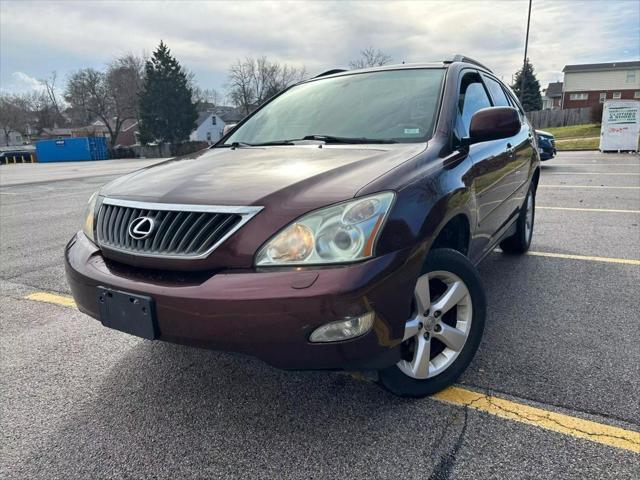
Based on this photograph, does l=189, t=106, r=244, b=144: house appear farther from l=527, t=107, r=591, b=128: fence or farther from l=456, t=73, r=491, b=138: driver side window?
l=456, t=73, r=491, b=138: driver side window

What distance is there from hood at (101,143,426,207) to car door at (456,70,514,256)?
0.56 metres

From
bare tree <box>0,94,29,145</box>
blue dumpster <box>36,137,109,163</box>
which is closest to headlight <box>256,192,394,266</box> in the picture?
blue dumpster <box>36,137,109,163</box>

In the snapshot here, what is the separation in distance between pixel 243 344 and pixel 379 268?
597 mm

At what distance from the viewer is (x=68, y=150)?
46281mm

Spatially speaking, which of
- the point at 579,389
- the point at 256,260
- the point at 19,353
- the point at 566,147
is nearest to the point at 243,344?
the point at 256,260

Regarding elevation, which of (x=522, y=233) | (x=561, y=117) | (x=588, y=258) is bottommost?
(x=588, y=258)

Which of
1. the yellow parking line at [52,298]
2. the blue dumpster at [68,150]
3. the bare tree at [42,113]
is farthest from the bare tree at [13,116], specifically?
the yellow parking line at [52,298]

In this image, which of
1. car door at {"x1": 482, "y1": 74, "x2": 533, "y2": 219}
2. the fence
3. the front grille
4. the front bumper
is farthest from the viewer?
the fence

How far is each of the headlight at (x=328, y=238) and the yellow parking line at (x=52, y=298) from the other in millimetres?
2743

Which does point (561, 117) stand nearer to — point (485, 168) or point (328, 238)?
point (485, 168)

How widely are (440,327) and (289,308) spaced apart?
879 millimetres

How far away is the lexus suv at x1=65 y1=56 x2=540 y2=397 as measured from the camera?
1758mm

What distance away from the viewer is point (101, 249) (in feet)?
7.39

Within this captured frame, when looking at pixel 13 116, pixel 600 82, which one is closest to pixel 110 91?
pixel 13 116
